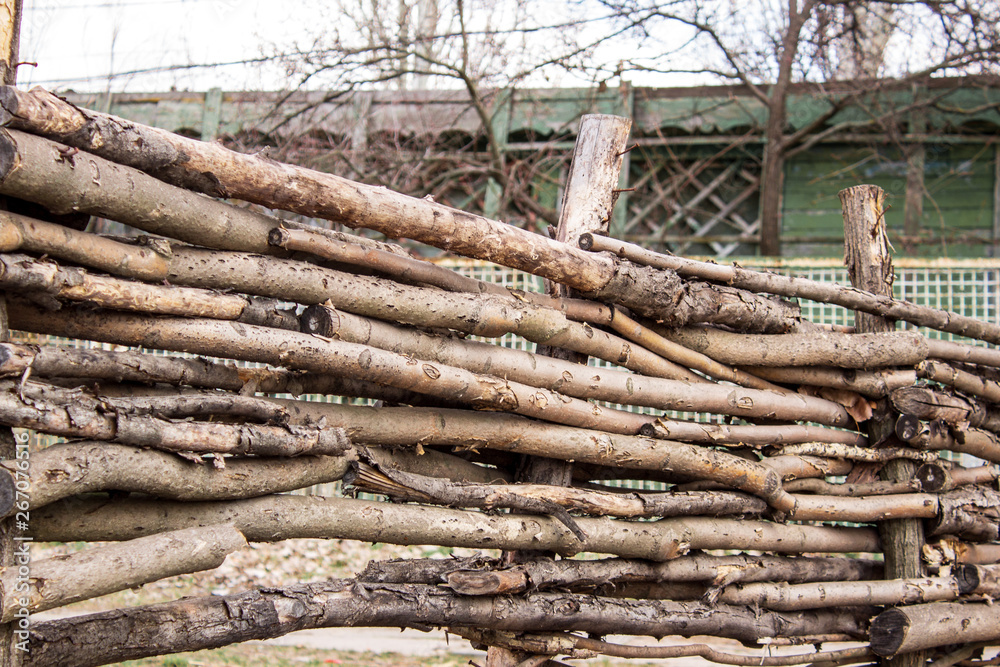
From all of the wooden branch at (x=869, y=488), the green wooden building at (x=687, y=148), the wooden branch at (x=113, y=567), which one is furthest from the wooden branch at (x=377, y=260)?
the green wooden building at (x=687, y=148)

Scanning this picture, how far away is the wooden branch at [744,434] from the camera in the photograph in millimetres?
2889

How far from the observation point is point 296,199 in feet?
7.02

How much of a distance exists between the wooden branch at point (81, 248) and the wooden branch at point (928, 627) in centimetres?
276

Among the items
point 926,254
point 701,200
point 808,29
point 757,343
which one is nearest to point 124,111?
point 701,200

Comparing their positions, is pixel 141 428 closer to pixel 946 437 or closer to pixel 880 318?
pixel 880 318

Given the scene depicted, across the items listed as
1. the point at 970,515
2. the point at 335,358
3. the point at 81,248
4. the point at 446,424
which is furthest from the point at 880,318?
the point at 81,248

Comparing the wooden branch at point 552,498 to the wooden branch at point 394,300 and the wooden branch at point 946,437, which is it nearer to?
the wooden branch at point 394,300

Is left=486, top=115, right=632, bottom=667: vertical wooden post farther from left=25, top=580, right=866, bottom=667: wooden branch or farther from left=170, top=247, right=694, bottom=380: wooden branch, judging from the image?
left=25, top=580, right=866, bottom=667: wooden branch

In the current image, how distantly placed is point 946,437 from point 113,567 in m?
3.02

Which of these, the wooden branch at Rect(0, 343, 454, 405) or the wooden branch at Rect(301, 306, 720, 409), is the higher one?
the wooden branch at Rect(301, 306, 720, 409)

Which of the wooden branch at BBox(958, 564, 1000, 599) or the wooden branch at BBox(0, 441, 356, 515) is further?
the wooden branch at BBox(958, 564, 1000, 599)

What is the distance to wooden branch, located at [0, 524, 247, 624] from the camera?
1594 millimetres

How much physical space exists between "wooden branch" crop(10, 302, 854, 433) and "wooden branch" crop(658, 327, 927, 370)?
18 centimetres

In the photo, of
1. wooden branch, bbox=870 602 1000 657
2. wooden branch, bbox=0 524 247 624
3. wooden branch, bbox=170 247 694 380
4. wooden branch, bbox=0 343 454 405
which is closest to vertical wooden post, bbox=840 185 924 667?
wooden branch, bbox=870 602 1000 657
